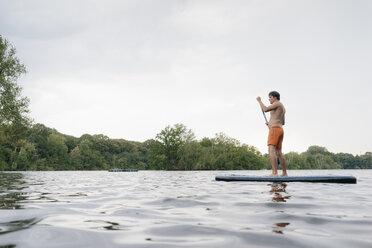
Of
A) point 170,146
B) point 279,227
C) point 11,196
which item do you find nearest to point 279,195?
point 279,227

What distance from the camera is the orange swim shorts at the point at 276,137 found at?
7992 mm

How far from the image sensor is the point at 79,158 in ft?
256

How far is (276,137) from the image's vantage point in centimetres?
800

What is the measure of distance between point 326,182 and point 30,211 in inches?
265

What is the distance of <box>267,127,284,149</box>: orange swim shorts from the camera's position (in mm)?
7992

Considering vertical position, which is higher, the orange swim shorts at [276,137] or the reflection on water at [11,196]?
the orange swim shorts at [276,137]

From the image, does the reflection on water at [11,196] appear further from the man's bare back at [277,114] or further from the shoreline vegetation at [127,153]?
the shoreline vegetation at [127,153]

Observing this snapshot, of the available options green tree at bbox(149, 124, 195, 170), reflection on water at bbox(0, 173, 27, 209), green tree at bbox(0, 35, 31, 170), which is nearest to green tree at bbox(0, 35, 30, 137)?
green tree at bbox(0, 35, 31, 170)

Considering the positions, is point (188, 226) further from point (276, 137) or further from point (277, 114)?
point (277, 114)

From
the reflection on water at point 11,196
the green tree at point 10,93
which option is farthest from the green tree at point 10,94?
the reflection on water at point 11,196

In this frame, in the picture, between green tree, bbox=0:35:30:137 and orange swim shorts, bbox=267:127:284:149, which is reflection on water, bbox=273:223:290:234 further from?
green tree, bbox=0:35:30:137

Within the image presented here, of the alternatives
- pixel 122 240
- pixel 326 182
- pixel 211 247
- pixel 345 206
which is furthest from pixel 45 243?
pixel 326 182

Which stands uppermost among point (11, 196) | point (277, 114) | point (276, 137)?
point (277, 114)

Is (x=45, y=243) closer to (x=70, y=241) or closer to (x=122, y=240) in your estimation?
(x=70, y=241)
